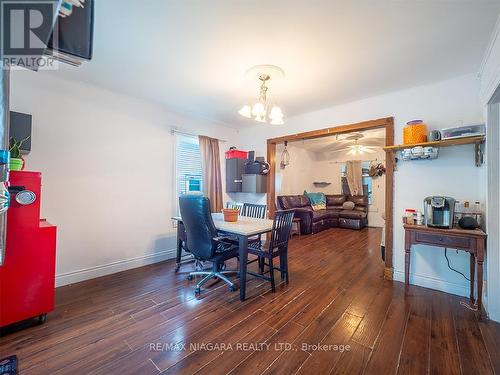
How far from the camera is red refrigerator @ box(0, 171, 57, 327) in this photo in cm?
170

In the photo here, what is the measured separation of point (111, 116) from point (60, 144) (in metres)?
0.71

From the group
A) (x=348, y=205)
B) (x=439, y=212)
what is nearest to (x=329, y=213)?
(x=348, y=205)

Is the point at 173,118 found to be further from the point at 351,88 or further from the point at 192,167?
the point at 351,88

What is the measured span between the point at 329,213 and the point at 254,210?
367cm

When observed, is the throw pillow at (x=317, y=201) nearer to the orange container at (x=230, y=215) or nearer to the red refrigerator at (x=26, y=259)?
the orange container at (x=230, y=215)

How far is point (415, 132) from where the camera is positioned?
2525 mm

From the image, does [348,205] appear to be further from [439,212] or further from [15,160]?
[15,160]

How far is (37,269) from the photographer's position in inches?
71.7

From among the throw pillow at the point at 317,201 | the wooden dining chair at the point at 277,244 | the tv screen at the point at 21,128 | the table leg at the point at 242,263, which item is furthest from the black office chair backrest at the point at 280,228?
the throw pillow at the point at 317,201

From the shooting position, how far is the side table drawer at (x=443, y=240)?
7.04 feet

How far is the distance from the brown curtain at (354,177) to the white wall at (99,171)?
5768 mm

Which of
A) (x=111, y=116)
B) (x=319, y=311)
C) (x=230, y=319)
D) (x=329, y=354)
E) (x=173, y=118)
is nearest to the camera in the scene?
(x=329, y=354)

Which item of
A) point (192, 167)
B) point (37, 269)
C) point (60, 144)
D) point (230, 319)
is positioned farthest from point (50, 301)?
point (192, 167)

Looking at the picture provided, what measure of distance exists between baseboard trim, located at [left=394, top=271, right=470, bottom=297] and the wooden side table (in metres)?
0.17
